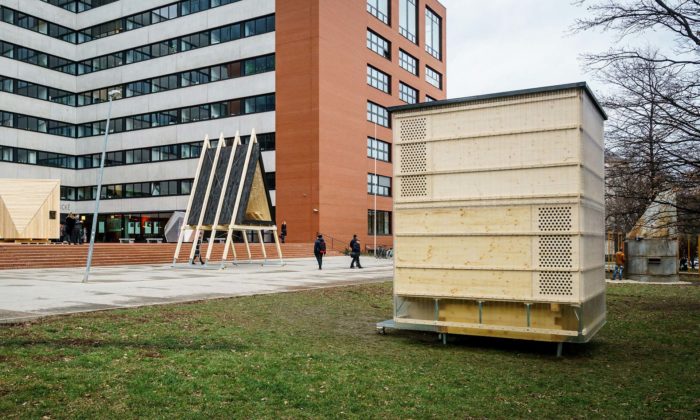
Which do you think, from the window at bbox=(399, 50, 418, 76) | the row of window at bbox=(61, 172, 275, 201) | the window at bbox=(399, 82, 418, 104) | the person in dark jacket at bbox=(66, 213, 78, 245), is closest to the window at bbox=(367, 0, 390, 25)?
the window at bbox=(399, 50, 418, 76)

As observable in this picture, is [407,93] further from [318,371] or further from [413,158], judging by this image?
[318,371]

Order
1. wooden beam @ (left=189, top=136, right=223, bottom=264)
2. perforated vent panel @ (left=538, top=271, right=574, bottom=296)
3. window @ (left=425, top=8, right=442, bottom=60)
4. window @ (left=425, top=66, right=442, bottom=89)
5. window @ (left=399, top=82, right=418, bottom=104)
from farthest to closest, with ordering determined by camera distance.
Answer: window @ (left=425, top=8, right=442, bottom=60) < window @ (left=425, top=66, right=442, bottom=89) < window @ (left=399, top=82, right=418, bottom=104) < wooden beam @ (left=189, top=136, right=223, bottom=264) < perforated vent panel @ (left=538, top=271, right=574, bottom=296)

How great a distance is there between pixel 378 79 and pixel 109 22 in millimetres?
29908

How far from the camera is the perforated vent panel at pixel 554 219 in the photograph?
8133 mm

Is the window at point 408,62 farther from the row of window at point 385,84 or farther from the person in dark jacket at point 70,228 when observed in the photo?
the person in dark jacket at point 70,228

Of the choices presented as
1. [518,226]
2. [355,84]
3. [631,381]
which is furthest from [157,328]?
[355,84]

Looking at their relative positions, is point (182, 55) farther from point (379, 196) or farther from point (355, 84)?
point (379, 196)

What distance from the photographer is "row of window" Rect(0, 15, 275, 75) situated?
2004 inches

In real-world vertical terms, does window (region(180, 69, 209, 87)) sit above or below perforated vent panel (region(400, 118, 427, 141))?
above

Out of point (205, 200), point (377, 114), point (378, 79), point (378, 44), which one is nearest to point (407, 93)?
point (378, 79)

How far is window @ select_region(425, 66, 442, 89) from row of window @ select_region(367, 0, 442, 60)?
77.6 inches

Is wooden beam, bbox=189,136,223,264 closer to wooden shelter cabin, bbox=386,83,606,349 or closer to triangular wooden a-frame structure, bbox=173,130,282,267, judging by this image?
triangular wooden a-frame structure, bbox=173,130,282,267

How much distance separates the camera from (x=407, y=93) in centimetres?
5938

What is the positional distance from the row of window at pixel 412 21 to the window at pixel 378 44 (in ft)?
6.06
